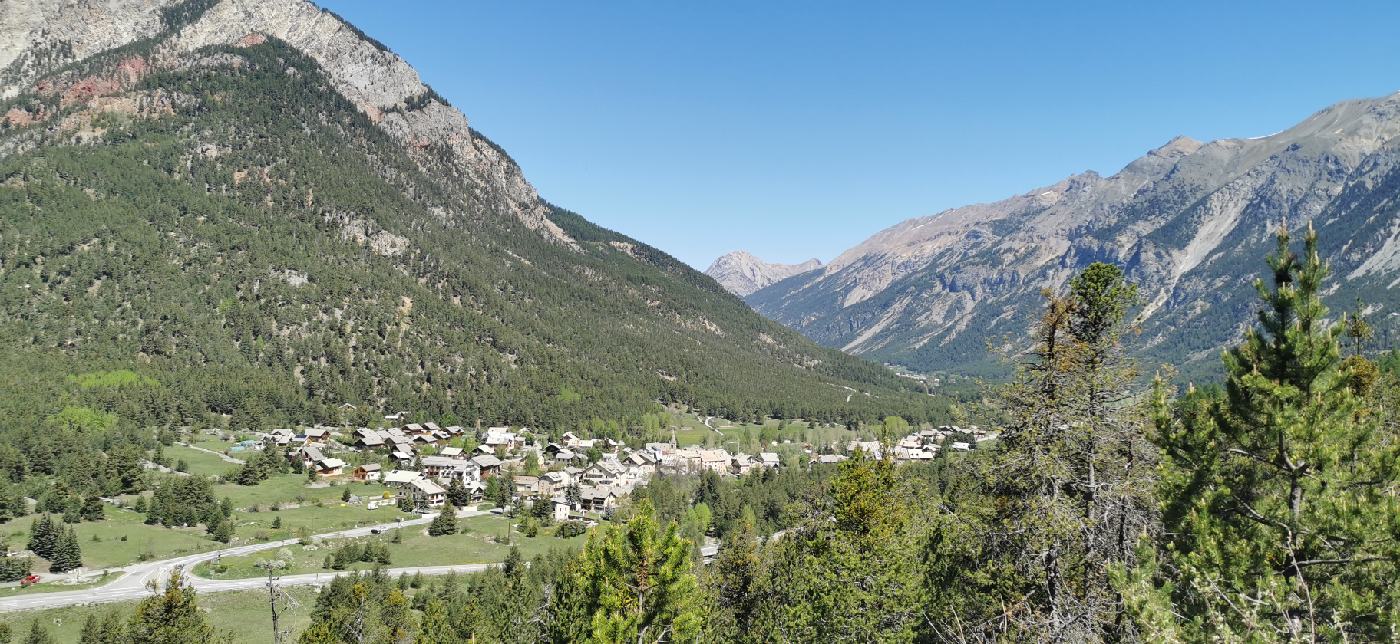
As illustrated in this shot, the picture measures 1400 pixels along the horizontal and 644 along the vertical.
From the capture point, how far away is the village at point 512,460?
85.5 metres

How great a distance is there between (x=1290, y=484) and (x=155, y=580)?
2173 inches

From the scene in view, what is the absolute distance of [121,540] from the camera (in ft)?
175

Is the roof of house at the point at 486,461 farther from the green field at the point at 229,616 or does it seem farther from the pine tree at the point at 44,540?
the pine tree at the point at 44,540

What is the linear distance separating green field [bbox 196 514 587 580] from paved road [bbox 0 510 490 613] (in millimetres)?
1441

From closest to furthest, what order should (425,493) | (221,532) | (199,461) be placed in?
(221,532) → (199,461) → (425,493)

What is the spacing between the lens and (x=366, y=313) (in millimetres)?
148750

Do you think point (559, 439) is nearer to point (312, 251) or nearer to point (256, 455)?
point (256, 455)

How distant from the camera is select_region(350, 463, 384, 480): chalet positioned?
8681 centimetres

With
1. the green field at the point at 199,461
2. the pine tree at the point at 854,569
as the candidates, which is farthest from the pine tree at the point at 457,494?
the pine tree at the point at 854,569

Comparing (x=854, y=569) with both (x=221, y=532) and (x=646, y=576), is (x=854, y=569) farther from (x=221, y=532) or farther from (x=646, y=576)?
(x=221, y=532)

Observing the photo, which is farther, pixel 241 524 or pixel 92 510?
pixel 241 524

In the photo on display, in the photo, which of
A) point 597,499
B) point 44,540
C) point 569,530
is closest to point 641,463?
point 597,499

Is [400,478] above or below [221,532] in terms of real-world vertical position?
below

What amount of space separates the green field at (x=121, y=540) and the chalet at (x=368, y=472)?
1069 inches
